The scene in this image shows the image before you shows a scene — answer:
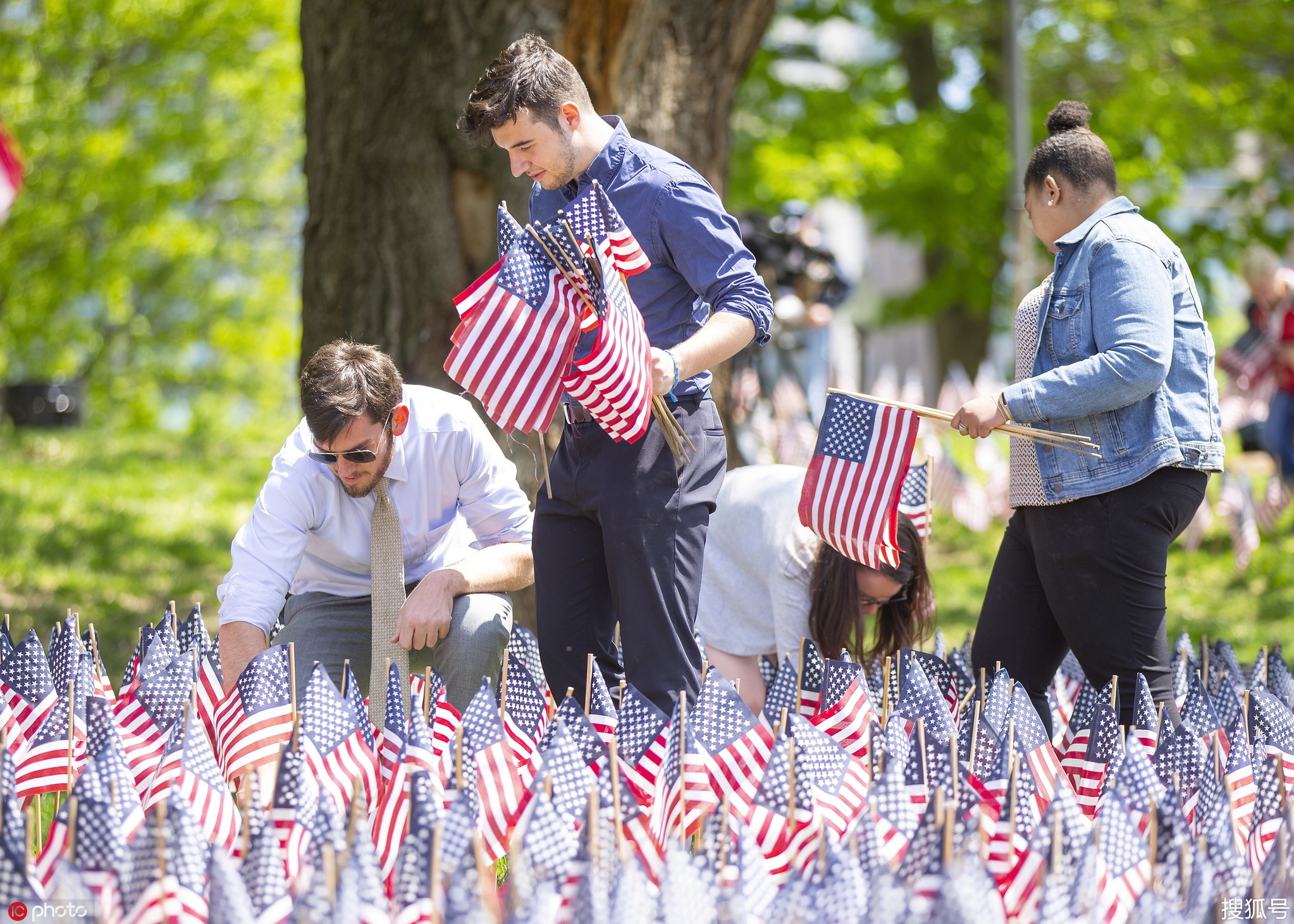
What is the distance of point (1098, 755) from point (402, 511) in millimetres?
2012

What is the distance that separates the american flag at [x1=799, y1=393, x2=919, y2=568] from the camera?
12.8 feet

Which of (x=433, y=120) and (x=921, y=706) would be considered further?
(x=433, y=120)

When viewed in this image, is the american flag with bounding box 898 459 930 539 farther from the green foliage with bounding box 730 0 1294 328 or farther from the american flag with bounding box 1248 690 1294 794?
the green foliage with bounding box 730 0 1294 328

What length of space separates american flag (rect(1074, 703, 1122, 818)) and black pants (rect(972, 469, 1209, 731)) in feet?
0.53

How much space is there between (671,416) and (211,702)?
4.87 feet

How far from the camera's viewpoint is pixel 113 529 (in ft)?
25.9

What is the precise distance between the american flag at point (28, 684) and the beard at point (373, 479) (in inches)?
36.6

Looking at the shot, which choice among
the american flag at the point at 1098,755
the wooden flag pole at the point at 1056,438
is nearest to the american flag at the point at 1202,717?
the american flag at the point at 1098,755

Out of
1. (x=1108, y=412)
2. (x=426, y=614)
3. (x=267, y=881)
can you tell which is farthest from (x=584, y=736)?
(x=1108, y=412)

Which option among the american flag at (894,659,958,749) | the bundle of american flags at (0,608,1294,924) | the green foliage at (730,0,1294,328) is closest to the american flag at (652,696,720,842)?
the bundle of american flags at (0,608,1294,924)


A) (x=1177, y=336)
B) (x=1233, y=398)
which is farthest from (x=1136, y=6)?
(x=1177, y=336)

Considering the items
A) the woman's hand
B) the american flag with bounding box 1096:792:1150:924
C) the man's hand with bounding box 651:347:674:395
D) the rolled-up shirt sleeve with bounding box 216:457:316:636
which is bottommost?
the american flag with bounding box 1096:792:1150:924

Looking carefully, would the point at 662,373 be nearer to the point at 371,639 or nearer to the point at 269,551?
the point at 269,551

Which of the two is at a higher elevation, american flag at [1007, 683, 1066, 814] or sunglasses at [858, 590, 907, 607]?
sunglasses at [858, 590, 907, 607]
